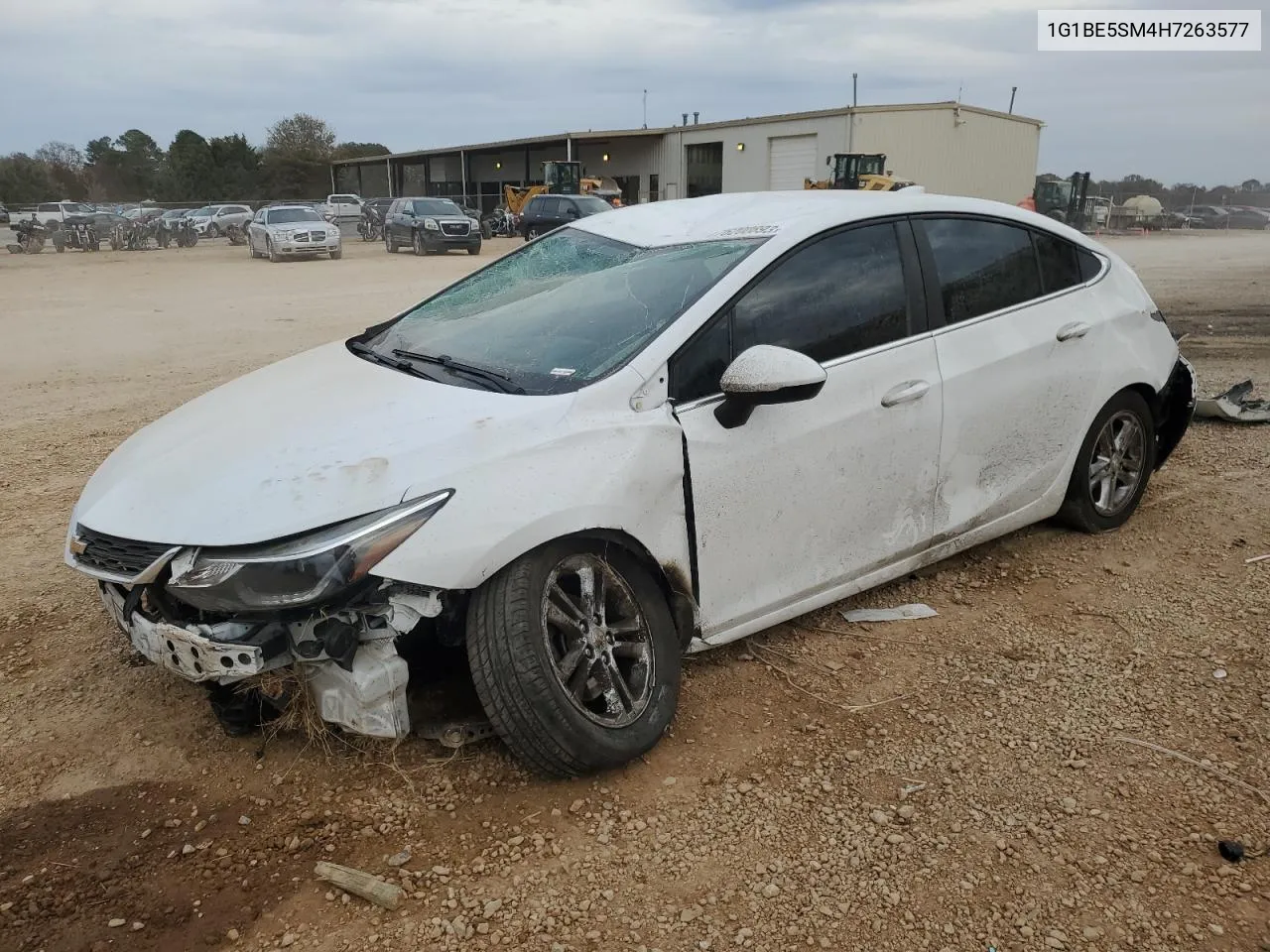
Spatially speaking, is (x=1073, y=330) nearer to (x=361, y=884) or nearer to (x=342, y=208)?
(x=361, y=884)

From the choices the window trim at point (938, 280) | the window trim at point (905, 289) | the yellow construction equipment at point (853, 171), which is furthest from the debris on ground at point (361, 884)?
the yellow construction equipment at point (853, 171)

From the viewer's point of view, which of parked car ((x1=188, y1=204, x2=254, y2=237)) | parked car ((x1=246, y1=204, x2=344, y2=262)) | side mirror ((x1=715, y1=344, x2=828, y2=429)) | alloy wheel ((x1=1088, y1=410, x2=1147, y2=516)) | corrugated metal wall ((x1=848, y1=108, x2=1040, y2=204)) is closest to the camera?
side mirror ((x1=715, y1=344, x2=828, y2=429))

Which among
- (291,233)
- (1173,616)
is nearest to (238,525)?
(1173,616)

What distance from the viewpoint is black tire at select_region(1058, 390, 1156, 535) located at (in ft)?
14.3

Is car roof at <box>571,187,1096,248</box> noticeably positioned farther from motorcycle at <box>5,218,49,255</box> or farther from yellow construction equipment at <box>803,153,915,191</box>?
motorcycle at <box>5,218,49,255</box>

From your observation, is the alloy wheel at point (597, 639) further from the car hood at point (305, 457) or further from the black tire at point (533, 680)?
the car hood at point (305, 457)

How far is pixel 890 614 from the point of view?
12.8ft

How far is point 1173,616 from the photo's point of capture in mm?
3863

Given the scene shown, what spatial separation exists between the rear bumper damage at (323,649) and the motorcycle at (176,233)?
35926 mm

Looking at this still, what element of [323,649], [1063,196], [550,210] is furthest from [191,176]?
[323,649]

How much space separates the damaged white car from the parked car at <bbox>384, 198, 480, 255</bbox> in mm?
24731

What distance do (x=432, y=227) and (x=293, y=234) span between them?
3.76m

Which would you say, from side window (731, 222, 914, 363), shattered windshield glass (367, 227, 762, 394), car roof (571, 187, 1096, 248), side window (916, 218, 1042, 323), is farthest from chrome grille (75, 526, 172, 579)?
side window (916, 218, 1042, 323)

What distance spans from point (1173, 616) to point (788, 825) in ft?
6.98
